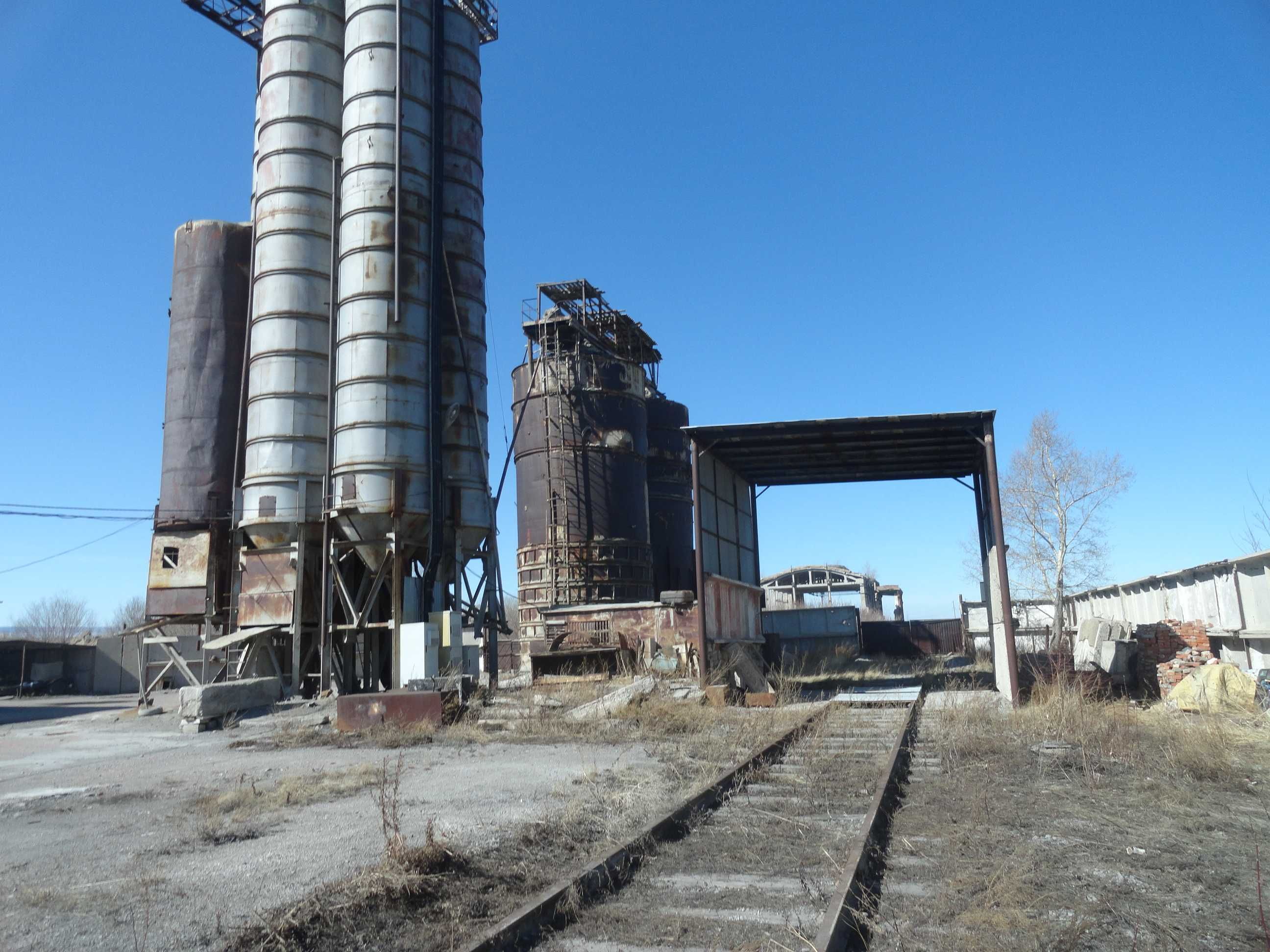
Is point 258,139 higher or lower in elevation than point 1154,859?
higher

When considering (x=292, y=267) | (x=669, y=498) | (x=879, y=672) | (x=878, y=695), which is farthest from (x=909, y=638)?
(x=292, y=267)

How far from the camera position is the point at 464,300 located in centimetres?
2217

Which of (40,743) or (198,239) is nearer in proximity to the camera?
(40,743)

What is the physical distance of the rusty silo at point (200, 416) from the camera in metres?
21.9

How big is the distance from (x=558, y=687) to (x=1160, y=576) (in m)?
11.5

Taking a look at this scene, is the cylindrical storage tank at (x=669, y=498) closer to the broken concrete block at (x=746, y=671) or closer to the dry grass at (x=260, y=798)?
the broken concrete block at (x=746, y=671)

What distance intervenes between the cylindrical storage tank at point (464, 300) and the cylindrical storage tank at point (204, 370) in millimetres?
5577

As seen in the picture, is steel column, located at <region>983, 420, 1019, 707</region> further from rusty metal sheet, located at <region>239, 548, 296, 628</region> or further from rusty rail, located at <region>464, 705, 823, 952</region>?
rusty metal sheet, located at <region>239, 548, 296, 628</region>

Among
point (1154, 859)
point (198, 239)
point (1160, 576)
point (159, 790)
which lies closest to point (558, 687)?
point (159, 790)

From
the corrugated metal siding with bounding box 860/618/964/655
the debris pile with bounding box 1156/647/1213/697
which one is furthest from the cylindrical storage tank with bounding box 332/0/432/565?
the corrugated metal siding with bounding box 860/618/964/655

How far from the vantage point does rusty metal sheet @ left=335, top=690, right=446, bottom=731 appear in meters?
13.1

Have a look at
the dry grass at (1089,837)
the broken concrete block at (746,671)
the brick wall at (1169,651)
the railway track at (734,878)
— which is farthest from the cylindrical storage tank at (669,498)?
the railway track at (734,878)

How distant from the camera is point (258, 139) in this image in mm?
22422

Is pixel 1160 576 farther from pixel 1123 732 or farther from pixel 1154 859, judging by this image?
pixel 1154 859
